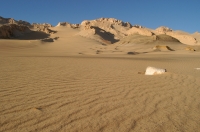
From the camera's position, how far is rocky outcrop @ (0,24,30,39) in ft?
99.8

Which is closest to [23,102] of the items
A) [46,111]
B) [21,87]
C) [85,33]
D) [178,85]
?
[46,111]

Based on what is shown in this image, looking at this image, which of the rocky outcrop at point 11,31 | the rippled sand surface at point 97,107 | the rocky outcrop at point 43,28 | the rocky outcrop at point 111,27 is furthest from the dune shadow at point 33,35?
the rippled sand surface at point 97,107

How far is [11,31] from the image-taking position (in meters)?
33.2

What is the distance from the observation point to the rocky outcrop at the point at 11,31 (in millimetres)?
30422

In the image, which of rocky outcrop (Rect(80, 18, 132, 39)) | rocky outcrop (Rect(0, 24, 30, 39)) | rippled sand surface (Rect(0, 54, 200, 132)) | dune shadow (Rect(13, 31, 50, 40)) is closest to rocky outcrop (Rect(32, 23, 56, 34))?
dune shadow (Rect(13, 31, 50, 40))

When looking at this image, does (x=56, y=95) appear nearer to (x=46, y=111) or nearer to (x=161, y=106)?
(x=46, y=111)

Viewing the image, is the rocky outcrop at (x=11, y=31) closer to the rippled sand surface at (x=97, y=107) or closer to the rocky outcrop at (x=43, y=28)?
the rocky outcrop at (x=43, y=28)

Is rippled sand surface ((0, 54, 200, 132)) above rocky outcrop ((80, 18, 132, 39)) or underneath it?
underneath

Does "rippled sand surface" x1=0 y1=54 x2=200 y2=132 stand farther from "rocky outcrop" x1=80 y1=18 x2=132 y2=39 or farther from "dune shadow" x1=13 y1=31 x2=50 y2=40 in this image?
"rocky outcrop" x1=80 y1=18 x2=132 y2=39

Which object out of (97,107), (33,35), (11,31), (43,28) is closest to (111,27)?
(43,28)

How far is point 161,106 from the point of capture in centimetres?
315

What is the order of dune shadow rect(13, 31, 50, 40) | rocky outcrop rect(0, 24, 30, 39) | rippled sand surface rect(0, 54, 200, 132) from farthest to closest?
→ dune shadow rect(13, 31, 50, 40)
rocky outcrop rect(0, 24, 30, 39)
rippled sand surface rect(0, 54, 200, 132)

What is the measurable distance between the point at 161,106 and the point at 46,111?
187cm

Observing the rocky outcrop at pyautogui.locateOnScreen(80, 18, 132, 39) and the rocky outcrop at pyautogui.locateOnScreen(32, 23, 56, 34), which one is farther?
the rocky outcrop at pyautogui.locateOnScreen(80, 18, 132, 39)
